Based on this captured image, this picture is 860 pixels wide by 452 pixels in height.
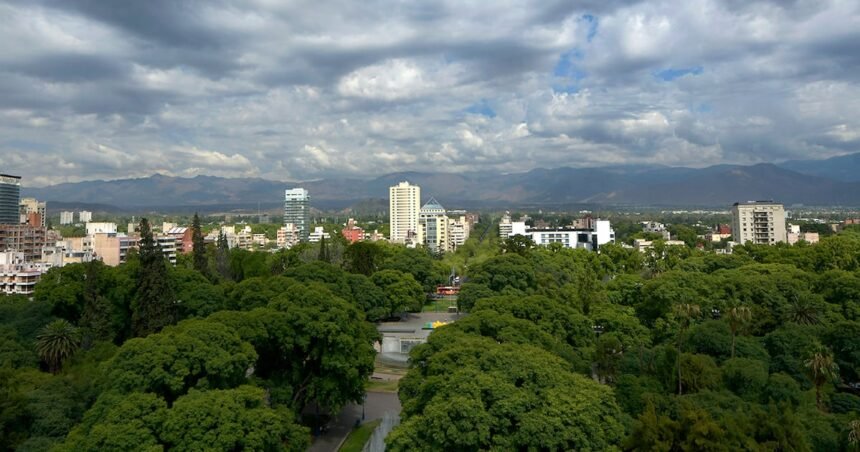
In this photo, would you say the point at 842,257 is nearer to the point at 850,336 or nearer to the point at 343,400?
the point at 850,336

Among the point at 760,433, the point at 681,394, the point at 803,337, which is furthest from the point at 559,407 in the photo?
the point at 803,337

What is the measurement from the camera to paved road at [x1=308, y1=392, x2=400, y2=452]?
19875 millimetres

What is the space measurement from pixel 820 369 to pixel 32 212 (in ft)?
377

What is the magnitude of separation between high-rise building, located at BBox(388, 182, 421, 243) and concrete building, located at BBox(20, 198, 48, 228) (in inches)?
2518

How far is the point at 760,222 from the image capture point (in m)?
83.8

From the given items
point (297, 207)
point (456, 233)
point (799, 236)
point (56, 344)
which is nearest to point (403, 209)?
point (456, 233)

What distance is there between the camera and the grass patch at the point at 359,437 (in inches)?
763

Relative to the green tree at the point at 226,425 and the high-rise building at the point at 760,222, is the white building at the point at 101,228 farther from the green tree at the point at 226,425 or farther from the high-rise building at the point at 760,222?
the high-rise building at the point at 760,222

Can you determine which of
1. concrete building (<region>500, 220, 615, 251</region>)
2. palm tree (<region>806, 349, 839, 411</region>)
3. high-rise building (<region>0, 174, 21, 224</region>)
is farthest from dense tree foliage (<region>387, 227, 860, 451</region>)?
high-rise building (<region>0, 174, 21, 224</region>)

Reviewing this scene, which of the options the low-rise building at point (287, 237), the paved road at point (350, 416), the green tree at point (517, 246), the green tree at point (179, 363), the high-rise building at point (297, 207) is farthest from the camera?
the high-rise building at point (297, 207)

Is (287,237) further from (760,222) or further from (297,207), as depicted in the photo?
(760,222)

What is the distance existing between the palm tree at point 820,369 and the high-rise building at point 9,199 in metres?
110

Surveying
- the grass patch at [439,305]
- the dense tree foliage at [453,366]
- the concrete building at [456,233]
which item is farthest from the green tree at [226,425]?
the concrete building at [456,233]

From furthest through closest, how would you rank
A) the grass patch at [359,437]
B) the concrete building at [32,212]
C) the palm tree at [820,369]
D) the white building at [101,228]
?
the concrete building at [32,212] → the white building at [101,228] → the grass patch at [359,437] → the palm tree at [820,369]
